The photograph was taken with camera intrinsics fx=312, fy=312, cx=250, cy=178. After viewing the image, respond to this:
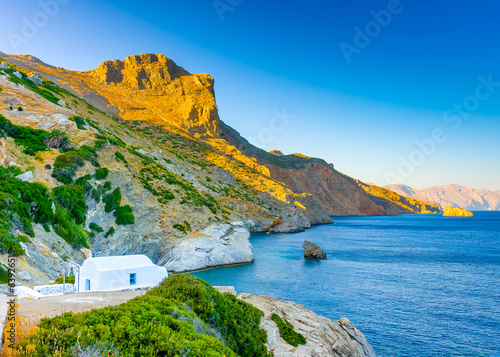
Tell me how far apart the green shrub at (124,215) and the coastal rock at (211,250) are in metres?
7.67

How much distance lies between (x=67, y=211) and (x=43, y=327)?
30905 mm

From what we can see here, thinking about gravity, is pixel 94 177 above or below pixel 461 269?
above

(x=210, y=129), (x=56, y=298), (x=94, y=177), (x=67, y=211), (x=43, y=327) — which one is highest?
(x=210, y=129)

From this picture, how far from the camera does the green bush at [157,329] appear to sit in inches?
323

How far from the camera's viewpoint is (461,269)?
45781mm

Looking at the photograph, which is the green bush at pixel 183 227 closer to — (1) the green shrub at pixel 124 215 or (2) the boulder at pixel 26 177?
(1) the green shrub at pixel 124 215

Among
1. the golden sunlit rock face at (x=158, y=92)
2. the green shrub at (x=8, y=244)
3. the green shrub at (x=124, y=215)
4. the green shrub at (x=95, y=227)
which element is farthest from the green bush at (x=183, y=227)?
the golden sunlit rock face at (x=158, y=92)

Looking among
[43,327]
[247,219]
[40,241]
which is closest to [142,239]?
[40,241]

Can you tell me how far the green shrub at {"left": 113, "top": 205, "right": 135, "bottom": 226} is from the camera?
145 ft

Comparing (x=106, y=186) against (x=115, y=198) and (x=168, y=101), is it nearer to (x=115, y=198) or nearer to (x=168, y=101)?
(x=115, y=198)

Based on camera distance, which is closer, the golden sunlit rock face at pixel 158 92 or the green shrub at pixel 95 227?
the green shrub at pixel 95 227

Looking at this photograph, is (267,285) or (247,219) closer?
(267,285)

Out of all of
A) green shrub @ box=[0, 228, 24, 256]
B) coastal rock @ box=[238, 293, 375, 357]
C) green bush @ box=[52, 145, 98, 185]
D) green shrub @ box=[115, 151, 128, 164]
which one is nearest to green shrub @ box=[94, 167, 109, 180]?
green bush @ box=[52, 145, 98, 185]

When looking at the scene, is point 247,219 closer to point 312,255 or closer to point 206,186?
point 206,186
